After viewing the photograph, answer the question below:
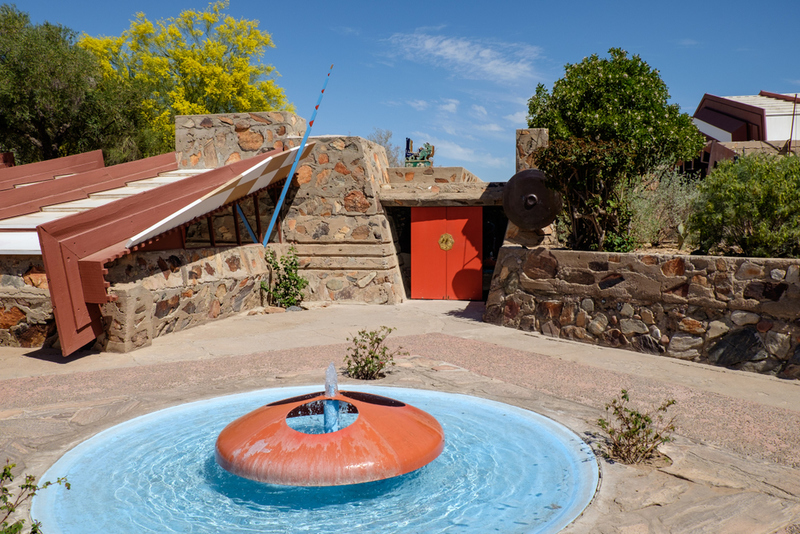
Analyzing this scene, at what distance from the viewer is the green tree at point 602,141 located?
830 centimetres

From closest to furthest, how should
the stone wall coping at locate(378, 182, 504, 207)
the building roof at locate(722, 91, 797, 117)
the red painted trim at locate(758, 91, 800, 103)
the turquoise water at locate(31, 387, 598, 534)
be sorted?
the turquoise water at locate(31, 387, 598, 534), the stone wall coping at locate(378, 182, 504, 207), the building roof at locate(722, 91, 797, 117), the red painted trim at locate(758, 91, 800, 103)

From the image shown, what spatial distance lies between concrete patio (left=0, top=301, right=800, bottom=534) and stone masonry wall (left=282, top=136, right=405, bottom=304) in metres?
2.42

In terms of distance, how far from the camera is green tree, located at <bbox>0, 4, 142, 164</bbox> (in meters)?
20.2

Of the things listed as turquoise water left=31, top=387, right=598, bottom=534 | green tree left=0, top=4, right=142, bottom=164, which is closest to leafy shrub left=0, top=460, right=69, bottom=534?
turquoise water left=31, top=387, right=598, bottom=534

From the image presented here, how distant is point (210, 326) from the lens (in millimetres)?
9367

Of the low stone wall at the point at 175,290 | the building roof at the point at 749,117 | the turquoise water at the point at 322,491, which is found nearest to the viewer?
the turquoise water at the point at 322,491

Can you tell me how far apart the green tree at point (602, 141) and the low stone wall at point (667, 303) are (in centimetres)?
78

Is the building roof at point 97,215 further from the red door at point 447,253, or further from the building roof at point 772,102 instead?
the building roof at point 772,102

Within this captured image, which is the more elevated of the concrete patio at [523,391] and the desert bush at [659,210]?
the desert bush at [659,210]

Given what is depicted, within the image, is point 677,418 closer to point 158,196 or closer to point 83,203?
point 158,196

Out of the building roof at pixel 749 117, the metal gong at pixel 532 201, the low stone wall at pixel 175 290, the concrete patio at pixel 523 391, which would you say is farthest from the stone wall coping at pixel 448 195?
the building roof at pixel 749 117

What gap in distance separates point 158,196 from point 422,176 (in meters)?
6.48

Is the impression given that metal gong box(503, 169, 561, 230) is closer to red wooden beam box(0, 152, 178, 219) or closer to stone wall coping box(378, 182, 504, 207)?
stone wall coping box(378, 182, 504, 207)

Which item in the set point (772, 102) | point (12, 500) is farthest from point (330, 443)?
point (772, 102)
